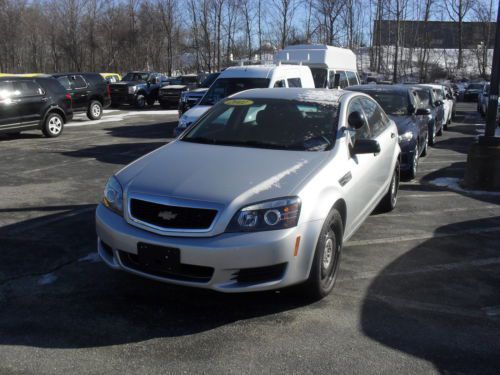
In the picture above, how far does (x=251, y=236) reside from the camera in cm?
342

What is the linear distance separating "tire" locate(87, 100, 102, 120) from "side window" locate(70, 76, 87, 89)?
75 centimetres

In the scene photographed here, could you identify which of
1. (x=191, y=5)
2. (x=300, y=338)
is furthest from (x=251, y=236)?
(x=191, y=5)

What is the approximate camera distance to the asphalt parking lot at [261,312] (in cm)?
316

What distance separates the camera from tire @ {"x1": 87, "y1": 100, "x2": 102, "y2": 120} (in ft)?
63.2

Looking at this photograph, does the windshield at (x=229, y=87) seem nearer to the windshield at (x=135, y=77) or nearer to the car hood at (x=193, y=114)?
the car hood at (x=193, y=114)

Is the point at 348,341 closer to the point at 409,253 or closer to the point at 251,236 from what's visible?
the point at 251,236

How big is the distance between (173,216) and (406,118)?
6.84m

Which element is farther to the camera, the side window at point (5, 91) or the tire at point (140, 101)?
the tire at point (140, 101)

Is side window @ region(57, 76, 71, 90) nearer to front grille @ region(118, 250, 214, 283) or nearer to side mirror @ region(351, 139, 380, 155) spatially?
side mirror @ region(351, 139, 380, 155)

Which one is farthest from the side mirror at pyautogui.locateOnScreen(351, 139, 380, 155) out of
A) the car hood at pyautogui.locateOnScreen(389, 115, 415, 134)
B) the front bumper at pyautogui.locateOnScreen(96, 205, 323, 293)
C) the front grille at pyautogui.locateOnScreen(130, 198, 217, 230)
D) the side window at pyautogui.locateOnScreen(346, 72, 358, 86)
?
the side window at pyautogui.locateOnScreen(346, 72, 358, 86)

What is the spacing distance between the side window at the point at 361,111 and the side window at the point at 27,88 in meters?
10.4

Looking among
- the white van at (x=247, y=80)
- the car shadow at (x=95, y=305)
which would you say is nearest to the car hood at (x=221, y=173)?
the car shadow at (x=95, y=305)

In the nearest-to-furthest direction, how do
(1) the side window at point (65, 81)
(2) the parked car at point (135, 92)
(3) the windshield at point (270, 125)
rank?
(3) the windshield at point (270, 125) < (1) the side window at point (65, 81) < (2) the parked car at point (135, 92)

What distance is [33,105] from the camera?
13.3 m
